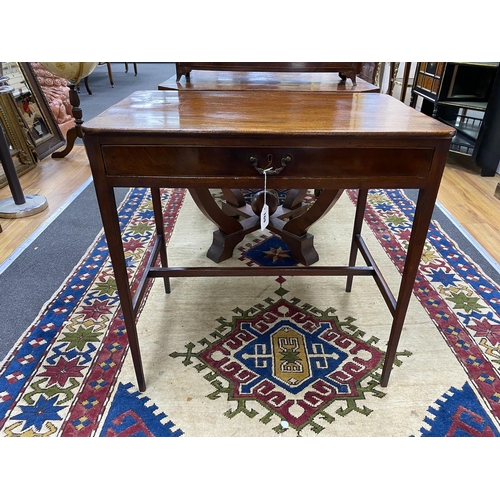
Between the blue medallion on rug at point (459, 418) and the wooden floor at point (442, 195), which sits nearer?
the blue medallion on rug at point (459, 418)

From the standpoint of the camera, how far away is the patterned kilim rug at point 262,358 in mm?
1299

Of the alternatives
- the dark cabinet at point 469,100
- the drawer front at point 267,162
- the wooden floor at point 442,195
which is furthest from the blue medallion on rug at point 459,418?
the dark cabinet at point 469,100

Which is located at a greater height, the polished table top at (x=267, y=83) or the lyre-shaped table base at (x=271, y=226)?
the polished table top at (x=267, y=83)

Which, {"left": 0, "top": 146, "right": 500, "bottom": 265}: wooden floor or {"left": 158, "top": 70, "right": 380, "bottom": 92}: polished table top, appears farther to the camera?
{"left": 0, "top": 146, "right": 500, "bottom": 265}: wooden floor

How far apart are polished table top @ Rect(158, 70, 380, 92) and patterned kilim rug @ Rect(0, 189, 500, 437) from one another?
0.87m

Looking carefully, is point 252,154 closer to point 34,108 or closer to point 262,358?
point 262,358

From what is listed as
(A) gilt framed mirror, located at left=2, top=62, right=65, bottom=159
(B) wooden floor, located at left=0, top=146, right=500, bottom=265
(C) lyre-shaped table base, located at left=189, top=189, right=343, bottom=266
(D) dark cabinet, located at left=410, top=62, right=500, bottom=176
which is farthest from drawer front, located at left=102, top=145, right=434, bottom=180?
(A) gilt framed mirror, located at left=2, top=62, right=65, bottom=159

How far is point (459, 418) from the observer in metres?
1.30

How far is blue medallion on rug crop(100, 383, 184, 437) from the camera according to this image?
1254 mm

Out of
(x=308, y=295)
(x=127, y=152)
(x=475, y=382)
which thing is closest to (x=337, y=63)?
(x=308, y=295)

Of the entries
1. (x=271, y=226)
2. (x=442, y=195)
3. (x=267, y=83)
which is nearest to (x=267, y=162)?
(x=271, y=226)

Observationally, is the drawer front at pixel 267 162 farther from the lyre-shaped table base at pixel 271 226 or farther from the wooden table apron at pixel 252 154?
the lyre-shaped table base at pixel 271 226

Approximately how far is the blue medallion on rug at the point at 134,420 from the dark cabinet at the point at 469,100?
319cm

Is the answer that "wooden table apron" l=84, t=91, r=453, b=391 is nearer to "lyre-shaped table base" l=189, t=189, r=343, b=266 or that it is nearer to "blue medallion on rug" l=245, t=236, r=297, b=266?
"lyre-shaped table base" l=189, t=189, r=343, b=266
